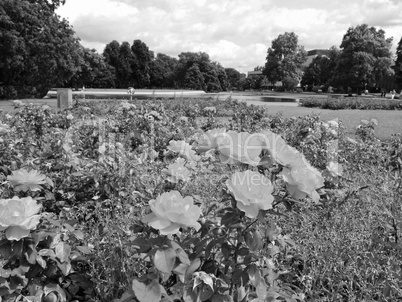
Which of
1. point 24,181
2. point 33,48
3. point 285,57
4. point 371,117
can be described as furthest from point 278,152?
point 285,57

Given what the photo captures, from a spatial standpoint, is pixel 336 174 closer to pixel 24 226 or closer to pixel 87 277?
pixel 87 277

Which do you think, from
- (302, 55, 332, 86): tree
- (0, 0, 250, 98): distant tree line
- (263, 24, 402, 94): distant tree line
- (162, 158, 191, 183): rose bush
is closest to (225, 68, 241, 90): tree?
(302, 55, 332, 86): tree

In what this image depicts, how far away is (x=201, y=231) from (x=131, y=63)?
191 ft

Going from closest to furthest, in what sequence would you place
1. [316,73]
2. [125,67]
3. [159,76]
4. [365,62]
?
1. [365,62]
2. [125,67]
3. [159,76]
4. [316,73]

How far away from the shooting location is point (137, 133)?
5.26 meters

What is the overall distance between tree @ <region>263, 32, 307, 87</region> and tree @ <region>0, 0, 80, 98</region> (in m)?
32.1

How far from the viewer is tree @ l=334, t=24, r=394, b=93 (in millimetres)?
38219

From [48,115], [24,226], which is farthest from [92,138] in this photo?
[24,226]

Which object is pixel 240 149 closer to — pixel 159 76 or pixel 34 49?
pixel 34 49

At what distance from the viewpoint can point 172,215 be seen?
3.52ft

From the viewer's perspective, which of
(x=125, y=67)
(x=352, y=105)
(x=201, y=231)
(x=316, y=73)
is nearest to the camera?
(x=201, y=231)

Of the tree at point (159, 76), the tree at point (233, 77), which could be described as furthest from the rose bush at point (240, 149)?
the tree at point (233, 77)

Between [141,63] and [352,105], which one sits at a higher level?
[141,63]

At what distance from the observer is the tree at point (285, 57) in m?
51.4
